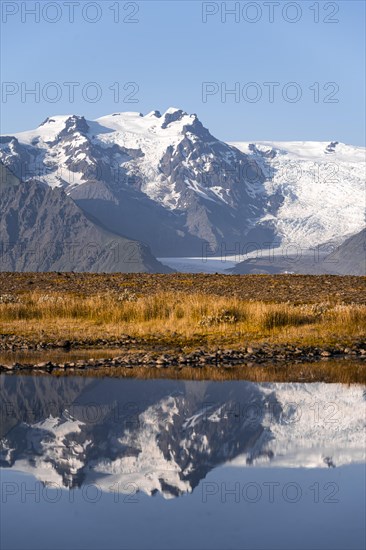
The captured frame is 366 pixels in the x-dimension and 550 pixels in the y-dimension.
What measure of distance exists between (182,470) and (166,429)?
312 centimetres

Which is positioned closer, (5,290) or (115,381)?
(115,381)

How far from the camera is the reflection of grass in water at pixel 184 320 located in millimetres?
33688

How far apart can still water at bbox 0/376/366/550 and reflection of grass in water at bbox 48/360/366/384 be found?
2863mm

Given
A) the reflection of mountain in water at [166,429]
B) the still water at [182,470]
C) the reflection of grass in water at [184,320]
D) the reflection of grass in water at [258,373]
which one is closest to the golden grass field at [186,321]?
the reflection of grass in water at [184,320]

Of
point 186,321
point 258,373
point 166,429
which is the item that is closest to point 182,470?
point 166,429

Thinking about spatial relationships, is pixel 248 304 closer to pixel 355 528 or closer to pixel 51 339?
pixel 51 339

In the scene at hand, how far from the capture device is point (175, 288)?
180ft

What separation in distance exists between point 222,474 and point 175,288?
41.2 m

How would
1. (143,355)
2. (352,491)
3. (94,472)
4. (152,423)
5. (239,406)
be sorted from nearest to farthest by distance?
(352,491)
(94,472)
(152,423)
(239,406)
(143,355)

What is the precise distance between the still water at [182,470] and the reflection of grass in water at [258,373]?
286 centimetres

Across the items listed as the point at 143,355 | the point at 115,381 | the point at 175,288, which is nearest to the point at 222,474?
the point at 115,381

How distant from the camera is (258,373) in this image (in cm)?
2553

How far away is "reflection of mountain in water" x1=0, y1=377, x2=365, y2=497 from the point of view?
14.2 m

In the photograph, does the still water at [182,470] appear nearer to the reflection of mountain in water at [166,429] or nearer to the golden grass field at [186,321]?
the reflection of mountain in water at [166,429]
